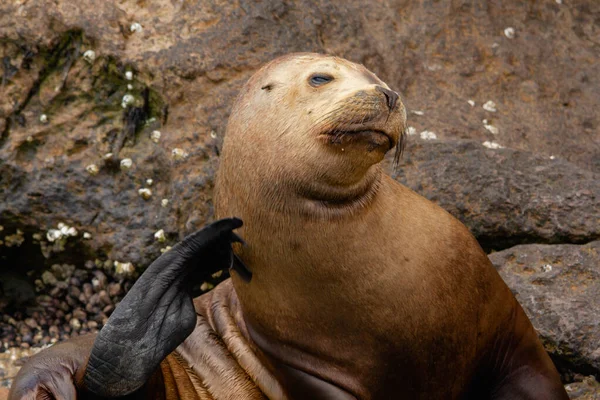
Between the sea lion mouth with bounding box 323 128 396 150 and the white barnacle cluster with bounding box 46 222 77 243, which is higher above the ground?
the sea lion mouth with bounding box 323 128 396 150

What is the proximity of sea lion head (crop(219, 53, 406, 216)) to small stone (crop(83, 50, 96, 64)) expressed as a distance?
1873 mm

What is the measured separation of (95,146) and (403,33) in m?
2.04

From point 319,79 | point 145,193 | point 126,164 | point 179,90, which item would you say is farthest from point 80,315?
point 319,79

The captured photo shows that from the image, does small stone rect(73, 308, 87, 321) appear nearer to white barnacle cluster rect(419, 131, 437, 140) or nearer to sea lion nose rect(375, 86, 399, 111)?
white barnacle cluster rect(419, 131, 437, 140)

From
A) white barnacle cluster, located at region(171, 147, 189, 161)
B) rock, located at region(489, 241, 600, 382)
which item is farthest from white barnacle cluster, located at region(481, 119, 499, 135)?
white barnacle cluster, located at region(171, 147, 189, 161)

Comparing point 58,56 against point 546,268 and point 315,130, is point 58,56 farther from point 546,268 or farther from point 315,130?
point 546,268

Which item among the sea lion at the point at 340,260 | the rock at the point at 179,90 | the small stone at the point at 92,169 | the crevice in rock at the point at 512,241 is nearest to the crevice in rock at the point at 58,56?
the rock at the point at 179,90

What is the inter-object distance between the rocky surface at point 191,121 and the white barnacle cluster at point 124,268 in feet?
Answer: 0.05

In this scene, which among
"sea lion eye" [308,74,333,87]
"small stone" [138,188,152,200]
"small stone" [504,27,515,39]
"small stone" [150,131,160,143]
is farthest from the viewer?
"small stone" [504,27,515,39]

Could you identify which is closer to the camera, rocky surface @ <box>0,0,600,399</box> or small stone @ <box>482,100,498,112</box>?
rocky surface @ <box>0,0,600,399</box>

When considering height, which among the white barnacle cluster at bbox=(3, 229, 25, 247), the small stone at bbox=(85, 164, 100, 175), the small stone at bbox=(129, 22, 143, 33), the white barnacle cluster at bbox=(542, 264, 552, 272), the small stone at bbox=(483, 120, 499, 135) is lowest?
the white barnacle cluster at bbox=(3, 229, 25, 247)

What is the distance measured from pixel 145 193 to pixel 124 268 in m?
0.44

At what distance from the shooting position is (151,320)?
4266 millimetres

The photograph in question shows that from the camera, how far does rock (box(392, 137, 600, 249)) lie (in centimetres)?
577
